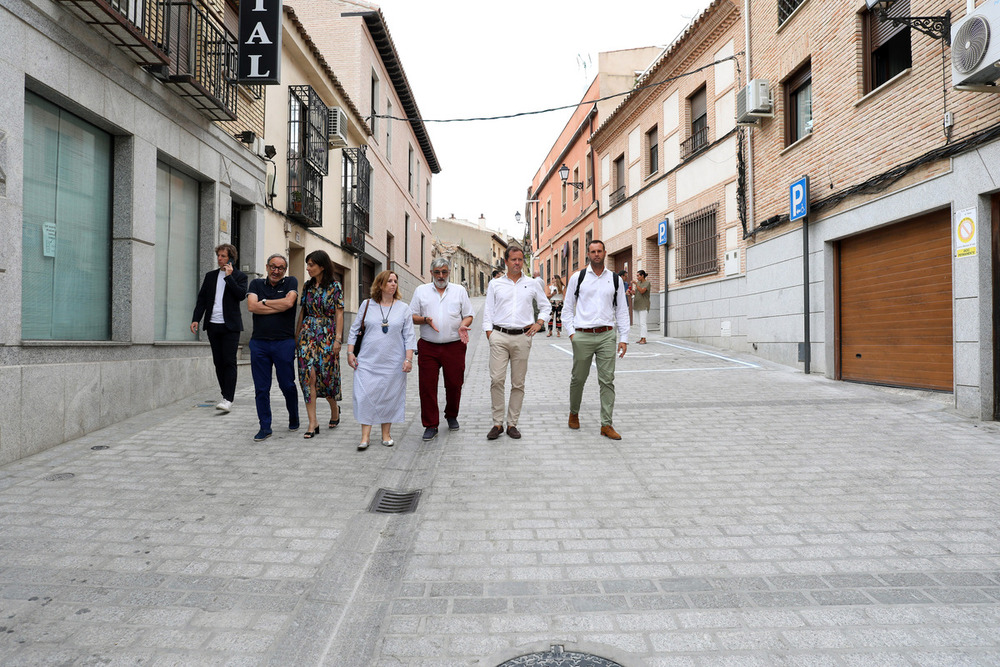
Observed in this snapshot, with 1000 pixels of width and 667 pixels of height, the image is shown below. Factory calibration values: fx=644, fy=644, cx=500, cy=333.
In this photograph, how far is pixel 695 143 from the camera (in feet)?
52.1

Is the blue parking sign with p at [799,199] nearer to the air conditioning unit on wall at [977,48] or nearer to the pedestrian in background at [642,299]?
the air conditioning unit on wall at [977,48]

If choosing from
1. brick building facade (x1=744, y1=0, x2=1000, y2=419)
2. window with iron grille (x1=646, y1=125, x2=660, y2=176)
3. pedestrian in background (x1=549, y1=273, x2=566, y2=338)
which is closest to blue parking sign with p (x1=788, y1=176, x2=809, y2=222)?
brick building facade (x1=744, y1=0, x2=1000, y2=419)

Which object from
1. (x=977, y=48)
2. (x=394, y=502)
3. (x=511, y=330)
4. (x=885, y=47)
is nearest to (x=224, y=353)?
(x=511, y=330)

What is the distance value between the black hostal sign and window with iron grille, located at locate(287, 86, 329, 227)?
12.7ft

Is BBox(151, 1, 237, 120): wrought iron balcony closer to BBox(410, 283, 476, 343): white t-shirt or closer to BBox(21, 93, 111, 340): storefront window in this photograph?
BBox(21, 93, 111, 340): storefront window

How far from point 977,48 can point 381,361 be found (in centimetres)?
639

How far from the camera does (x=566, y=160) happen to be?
29594 mm

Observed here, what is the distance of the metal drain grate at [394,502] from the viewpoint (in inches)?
163

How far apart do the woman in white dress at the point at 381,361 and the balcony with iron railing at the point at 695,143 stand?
11528mm

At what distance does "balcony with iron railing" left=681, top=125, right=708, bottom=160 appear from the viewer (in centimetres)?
1533

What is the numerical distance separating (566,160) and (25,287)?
26093mm

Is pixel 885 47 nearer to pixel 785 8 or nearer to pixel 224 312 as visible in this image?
pixel 785 8

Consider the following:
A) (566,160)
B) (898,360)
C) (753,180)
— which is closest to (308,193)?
(753,180)

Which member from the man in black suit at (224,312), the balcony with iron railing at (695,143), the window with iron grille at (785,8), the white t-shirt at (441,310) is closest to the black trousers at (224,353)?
the man in black suit at (224,312)
